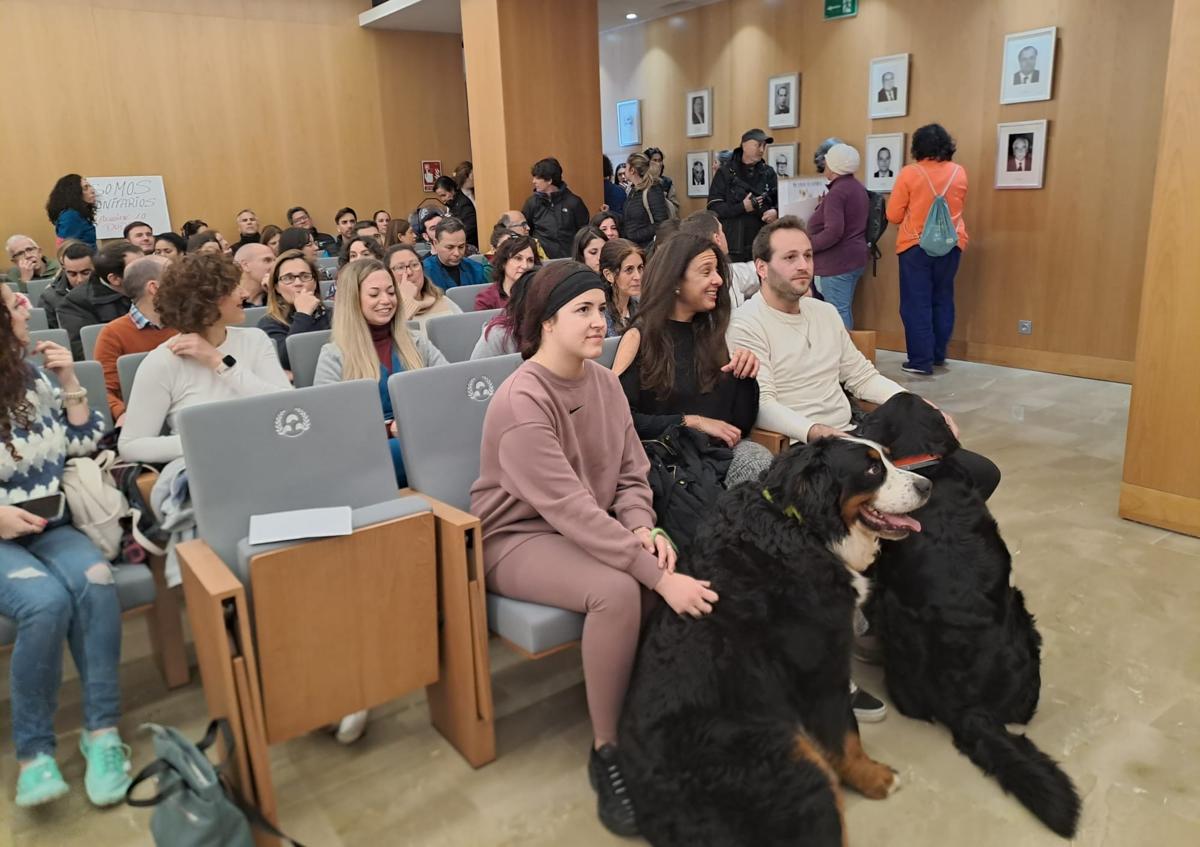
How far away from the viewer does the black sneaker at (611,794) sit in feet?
6.89

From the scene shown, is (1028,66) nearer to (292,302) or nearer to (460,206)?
(460,206)

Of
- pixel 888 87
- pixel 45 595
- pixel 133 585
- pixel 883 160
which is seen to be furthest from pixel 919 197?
pixel 45 595

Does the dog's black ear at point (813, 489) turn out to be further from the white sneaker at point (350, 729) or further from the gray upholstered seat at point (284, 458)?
the white sneaker at point (350, 729)

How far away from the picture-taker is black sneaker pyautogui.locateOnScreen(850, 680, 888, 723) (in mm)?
2531

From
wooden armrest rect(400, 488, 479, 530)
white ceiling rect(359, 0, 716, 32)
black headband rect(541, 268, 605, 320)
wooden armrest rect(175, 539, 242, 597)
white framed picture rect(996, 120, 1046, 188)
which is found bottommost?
wooden armrest rect(175, 539, 242, 597)

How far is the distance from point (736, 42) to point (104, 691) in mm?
8228

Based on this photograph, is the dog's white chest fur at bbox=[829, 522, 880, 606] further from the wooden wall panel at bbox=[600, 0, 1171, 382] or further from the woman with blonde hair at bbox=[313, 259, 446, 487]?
the wooden wall panel at bbox=[600, 0, 1171, 382]

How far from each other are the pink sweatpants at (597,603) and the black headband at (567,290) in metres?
0.62

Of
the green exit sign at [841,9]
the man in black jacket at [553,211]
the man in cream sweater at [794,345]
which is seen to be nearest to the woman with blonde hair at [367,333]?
the man in cream sweater at [794,345]

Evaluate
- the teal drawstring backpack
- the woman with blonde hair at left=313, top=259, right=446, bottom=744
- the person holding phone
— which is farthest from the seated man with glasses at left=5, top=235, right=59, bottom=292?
the teal drawstring backpack

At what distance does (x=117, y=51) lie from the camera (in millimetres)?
8883

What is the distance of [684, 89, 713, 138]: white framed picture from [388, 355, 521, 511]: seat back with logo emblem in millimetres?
7312

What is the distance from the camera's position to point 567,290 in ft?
7.65

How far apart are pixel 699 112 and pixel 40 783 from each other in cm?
865
